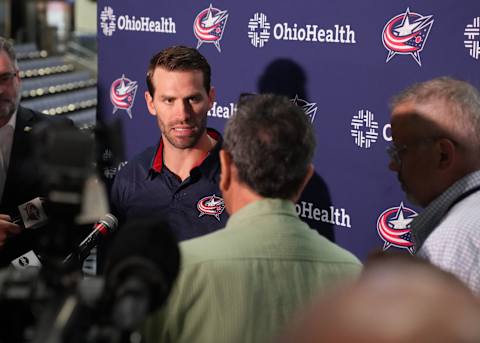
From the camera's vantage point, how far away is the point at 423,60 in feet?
9.59

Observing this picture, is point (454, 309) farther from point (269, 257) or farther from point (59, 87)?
point (59, 87)

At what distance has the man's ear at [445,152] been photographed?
6.97 ft

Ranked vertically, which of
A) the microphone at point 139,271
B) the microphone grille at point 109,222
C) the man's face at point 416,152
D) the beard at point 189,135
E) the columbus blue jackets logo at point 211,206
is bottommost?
the columbus blue jackets logo at point 211,206

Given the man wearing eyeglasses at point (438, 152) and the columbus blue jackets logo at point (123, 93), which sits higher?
the man wearing eyeglasses at point (438, 152)

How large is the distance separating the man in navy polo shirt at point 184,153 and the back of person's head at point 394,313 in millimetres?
2313

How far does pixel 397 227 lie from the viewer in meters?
3.03

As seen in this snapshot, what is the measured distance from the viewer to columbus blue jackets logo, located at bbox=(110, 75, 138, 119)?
4.02m

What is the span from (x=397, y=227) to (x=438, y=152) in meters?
0.94

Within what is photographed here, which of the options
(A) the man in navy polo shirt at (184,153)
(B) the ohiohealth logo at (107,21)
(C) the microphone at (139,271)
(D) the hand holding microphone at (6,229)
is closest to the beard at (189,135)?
(A) the man in navy polo shirt at (184,153)

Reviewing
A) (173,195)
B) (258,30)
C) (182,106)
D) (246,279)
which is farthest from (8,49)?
(246,279)

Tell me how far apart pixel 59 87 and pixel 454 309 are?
A: 9611mm

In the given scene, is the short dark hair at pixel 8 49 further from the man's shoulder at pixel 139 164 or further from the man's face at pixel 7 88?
the man's shoulder at pixel 139 164

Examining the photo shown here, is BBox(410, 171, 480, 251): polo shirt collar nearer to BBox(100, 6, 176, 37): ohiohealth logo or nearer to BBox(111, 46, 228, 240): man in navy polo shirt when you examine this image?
BBox(111, 46, 228, 240): man in navy polo shirt

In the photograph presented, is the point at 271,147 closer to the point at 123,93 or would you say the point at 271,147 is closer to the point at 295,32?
the point at 295,32
